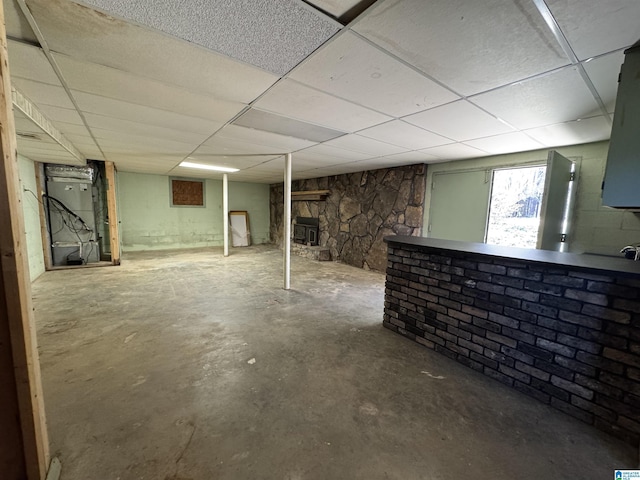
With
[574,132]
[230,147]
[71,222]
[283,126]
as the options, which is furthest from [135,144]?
[574,132]

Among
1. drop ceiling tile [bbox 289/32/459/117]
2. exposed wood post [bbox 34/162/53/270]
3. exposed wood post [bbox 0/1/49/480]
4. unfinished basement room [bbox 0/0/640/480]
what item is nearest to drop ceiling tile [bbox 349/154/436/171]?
unfinished basement room [bbox 0/0/640/480]

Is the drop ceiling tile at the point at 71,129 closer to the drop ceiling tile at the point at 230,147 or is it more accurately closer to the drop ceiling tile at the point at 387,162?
the drop ceiling tile at the point at 230,147

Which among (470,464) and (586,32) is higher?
(586,32)

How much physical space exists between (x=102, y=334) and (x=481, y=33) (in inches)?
151

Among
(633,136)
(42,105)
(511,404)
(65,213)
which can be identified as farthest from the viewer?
(65,213)

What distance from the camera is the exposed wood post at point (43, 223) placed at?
15.5 ft

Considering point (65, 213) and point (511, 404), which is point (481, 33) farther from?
point (65, 213)

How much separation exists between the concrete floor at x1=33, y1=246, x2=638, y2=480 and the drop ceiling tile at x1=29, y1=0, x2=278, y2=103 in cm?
218

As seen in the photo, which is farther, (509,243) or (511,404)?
(509,243)

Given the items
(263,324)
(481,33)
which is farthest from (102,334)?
(481,33)

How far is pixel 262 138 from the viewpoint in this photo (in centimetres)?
320

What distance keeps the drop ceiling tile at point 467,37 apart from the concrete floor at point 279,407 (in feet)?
7.15

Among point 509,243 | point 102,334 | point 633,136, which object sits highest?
point 633,136

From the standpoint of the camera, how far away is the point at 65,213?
5.21 m
